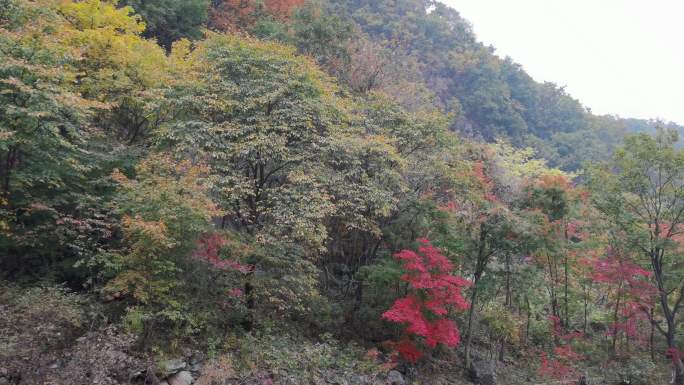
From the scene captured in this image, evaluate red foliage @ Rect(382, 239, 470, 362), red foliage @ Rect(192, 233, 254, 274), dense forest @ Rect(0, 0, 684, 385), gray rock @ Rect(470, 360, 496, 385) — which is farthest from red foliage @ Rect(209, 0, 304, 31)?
gray rock @ Rect(470, 360, 496, 385)

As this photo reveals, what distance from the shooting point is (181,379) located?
8.71 m

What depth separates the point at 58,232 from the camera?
917cm

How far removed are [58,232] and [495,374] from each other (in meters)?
14.0

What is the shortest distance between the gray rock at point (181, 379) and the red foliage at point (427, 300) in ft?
16.7

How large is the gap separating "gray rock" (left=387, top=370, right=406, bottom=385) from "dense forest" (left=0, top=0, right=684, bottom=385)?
0.31 feet

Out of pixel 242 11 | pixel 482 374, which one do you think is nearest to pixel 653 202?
pixel 482 374

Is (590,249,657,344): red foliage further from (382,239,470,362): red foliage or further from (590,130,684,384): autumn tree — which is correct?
(382,239,470,362): red foliage

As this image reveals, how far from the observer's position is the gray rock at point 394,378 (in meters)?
11.9

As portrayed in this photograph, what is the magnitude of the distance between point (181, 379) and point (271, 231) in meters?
3.83

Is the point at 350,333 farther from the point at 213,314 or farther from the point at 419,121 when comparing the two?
the point at 419,121

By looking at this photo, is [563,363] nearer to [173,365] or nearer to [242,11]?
[173,365]

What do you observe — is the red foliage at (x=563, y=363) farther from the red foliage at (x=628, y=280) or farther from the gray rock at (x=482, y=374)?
the gray rock at (x=482, y=374)

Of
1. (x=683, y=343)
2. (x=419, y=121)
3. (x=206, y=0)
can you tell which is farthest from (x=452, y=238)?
(x=206, y=0)

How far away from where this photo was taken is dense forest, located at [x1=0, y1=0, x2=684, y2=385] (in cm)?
870
